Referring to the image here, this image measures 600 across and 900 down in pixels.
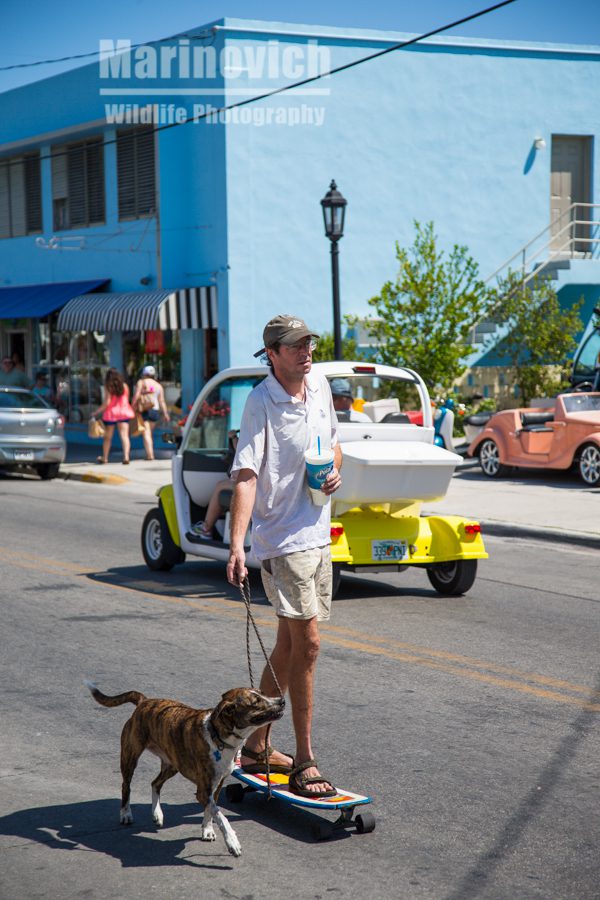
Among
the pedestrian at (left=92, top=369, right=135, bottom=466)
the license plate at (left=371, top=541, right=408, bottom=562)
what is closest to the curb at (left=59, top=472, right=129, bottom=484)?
the pedestrian at (left=92, top=369, right=135, bottom=466)

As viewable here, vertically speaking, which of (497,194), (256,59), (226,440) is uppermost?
(256,59)

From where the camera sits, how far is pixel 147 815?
505 cm

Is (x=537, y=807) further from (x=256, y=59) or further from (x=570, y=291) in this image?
(x=570, y=291)

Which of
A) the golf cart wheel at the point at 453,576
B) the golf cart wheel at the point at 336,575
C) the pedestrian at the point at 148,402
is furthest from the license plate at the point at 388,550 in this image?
the pedestrian at the point at 148,402

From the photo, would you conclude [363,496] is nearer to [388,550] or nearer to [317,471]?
[388,550]

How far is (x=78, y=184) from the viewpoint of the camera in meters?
27.8

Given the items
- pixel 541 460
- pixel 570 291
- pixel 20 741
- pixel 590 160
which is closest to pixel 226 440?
pixel 20 741

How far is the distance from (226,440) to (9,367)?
15.6 m

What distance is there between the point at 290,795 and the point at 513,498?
11980 millimetres

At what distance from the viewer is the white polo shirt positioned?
5102mm

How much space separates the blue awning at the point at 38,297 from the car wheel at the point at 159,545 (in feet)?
53.9

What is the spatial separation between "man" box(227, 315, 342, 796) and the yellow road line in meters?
2.11

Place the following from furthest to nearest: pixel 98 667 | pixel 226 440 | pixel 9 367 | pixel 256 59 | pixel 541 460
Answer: pixel 9 367, pixel 256 59, pixel 541 460, pixel 226 440, pixel 98 667

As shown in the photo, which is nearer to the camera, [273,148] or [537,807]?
[537,807]
